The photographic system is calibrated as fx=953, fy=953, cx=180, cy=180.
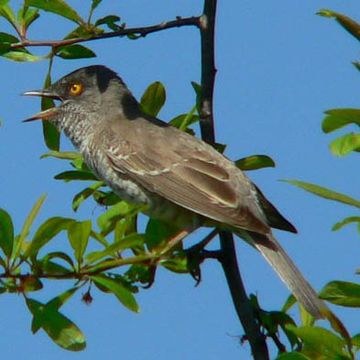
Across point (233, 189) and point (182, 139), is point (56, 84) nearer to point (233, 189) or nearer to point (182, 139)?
point (182, 139)

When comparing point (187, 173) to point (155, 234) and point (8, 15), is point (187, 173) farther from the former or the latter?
point (8, 15)

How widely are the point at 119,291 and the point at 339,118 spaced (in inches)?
43.8

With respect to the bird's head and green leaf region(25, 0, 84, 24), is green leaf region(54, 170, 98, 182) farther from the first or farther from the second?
the bird's head

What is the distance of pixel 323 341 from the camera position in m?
3.41

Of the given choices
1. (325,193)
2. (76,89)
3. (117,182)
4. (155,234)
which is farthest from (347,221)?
(76,89)

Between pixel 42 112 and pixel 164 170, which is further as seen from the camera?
pixel 164 170

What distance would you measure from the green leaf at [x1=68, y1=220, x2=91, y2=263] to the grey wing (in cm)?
207

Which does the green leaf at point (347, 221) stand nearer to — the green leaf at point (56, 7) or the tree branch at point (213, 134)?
the tree branch at point (213, 134)

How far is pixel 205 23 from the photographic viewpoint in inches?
174

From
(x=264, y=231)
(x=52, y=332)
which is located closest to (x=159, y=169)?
(x=264, y=231)

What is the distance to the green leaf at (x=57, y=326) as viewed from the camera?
376 cm

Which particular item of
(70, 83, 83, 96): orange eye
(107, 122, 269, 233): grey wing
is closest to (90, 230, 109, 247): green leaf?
(107, 122, 269, 233): grey wing

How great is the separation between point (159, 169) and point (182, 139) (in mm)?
282

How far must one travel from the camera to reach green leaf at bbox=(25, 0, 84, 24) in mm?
4742
